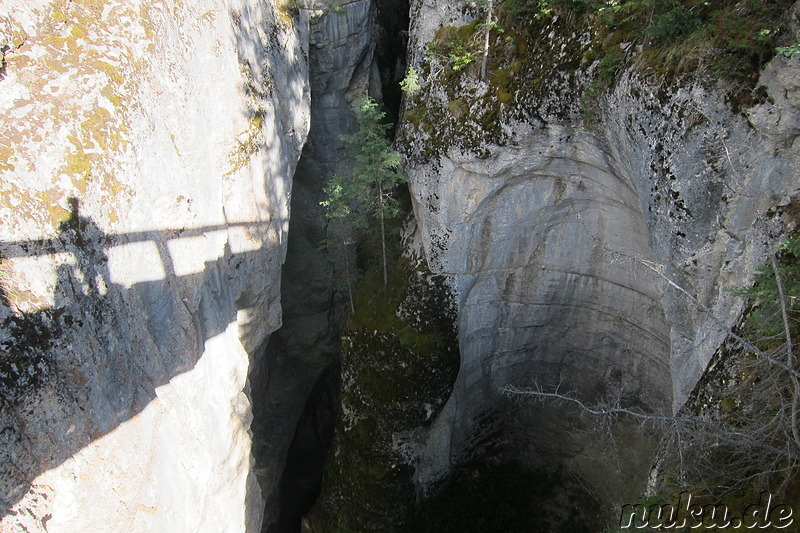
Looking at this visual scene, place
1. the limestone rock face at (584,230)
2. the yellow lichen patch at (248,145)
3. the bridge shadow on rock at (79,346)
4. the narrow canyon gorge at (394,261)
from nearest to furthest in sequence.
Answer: the bridge shadow on rock at (79,346) < the narrow canyon gorge at (394,261) < the limestone rock face at (584,230) < the yellow lichen patch at (248,145)

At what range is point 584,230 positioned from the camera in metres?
11.5

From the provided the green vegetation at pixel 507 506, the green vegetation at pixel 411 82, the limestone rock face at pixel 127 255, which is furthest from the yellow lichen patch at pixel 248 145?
the green vegetation at pixel 507 506

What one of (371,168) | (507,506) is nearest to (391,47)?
(371,168)

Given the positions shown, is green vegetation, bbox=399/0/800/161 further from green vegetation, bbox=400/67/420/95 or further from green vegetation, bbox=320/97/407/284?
green vegetation, bbox=320/97/407/284

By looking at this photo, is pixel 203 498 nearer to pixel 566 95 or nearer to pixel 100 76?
pixel 100 76

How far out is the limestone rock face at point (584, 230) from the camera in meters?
7.02

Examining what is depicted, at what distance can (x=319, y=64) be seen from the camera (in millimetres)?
14781

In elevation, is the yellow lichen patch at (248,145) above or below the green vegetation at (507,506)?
above

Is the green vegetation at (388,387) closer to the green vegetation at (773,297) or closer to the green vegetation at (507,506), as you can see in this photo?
the green vegetation at (507,506)

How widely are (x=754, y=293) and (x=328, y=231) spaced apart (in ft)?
42.5

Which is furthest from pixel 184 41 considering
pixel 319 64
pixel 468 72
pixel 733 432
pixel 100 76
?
pixel 733 432

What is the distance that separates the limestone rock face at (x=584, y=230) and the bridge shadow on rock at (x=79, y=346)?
6588mm

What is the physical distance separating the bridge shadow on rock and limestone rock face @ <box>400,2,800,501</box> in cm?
659

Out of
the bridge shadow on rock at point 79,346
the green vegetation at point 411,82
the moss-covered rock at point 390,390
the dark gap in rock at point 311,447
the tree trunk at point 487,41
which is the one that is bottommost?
the dark gap in rock at point 311,447
